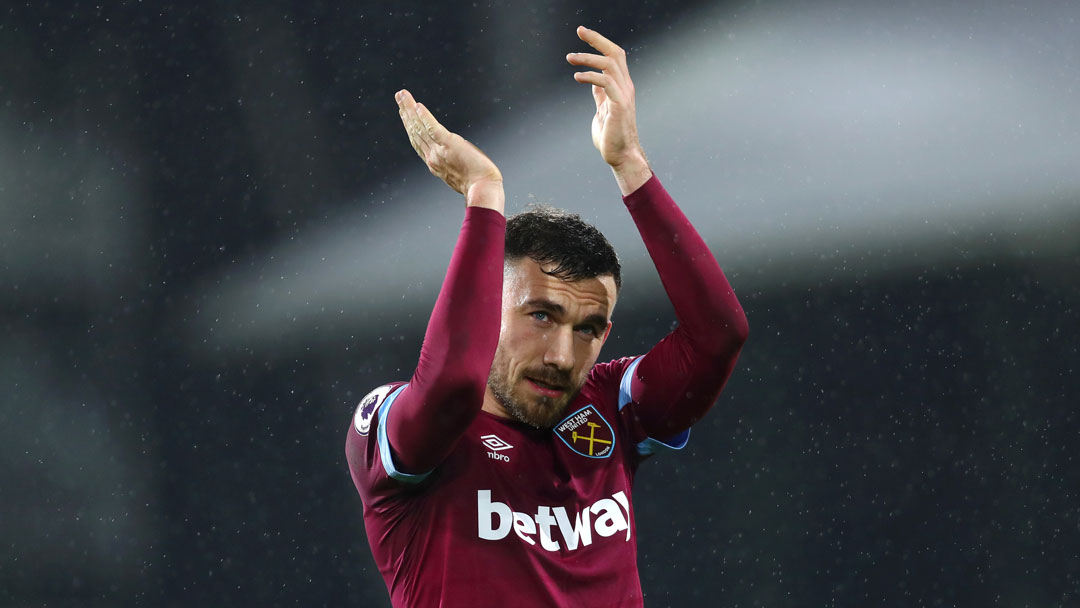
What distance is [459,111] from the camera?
2.30 meters

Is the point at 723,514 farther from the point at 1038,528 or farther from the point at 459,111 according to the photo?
the point at 459,111

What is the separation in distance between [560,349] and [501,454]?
0.14m

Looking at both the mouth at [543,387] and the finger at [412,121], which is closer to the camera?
the finger at [412,121]

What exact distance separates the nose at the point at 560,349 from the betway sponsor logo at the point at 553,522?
0.16 metres

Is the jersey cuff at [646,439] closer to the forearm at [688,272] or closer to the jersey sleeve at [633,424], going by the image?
the jersey sleeve at [633,424]

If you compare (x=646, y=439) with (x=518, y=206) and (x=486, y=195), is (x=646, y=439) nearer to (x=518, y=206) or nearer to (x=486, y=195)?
(x=486, y=195)

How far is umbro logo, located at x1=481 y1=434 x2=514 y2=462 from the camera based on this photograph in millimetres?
1133

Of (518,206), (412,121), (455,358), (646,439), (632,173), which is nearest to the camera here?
(455,358)

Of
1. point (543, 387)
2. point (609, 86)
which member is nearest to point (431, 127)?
point (609, 86)

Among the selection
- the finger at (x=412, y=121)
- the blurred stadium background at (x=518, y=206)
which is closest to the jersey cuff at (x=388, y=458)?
the finger at (x=412, y=121)

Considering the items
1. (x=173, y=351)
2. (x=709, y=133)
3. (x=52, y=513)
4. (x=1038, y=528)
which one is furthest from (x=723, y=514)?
(x=52, y=513)

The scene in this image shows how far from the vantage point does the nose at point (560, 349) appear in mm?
1134

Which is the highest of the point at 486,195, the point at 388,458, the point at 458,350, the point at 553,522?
the point at 486,195

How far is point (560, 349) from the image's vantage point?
1139mm
